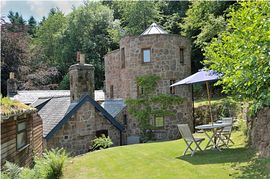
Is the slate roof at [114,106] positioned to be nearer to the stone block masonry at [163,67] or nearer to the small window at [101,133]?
the stone block masonry at [163,67]

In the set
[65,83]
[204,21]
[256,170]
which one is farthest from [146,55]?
[65,83]

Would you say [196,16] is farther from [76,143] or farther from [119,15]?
[119,15]

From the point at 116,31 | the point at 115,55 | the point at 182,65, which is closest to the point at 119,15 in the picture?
the point at 116,31

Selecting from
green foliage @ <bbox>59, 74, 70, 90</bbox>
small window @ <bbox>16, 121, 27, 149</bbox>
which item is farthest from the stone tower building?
green foliage @ <bbox>59, 74, 70, 90</bbox>

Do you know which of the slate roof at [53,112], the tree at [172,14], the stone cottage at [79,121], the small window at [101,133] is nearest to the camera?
the stone cottage at [79,121]

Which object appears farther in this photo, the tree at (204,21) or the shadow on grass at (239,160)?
the tree at (204,21)

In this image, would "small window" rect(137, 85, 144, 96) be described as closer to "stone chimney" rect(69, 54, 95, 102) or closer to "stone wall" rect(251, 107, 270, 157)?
"stone chimney" rect(69, 54, 95, 102)

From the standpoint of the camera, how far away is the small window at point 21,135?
31.3ft

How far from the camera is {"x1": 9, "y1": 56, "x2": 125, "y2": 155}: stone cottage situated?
14969 mm

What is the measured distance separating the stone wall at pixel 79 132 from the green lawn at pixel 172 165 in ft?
17.3

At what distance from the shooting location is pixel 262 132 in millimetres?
7777

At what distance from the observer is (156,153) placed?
31.7ft

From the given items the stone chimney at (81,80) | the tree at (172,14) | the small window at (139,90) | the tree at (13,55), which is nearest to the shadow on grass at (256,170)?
the stone chimney at (81,80)

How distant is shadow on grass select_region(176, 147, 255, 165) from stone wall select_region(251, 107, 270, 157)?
337 mm
